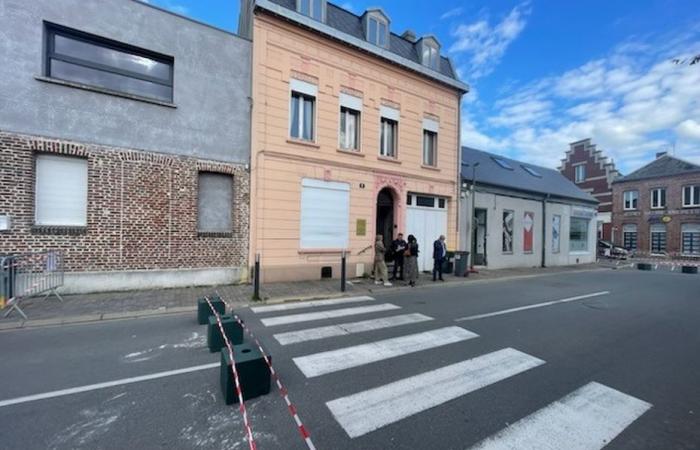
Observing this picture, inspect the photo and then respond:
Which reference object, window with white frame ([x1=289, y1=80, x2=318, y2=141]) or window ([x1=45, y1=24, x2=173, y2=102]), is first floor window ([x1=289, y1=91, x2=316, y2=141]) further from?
window ([x1=45, y1=24, x2=173, y2=102])

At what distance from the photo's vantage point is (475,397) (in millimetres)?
3367

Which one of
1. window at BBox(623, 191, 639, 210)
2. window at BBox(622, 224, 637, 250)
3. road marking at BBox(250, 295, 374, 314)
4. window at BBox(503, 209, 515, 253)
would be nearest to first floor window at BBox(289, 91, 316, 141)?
road marking at BBox(250, 295, 374, 314)

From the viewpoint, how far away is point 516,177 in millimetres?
18266

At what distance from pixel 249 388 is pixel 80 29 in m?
9.84

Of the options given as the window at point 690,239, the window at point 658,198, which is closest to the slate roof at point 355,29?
the window at point 658,198

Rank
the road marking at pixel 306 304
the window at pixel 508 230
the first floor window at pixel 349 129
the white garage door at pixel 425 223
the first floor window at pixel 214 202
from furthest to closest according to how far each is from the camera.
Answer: the window at pixel 508 230
the white garage door at pixel 425 223
the first floor window at pixel 349 129
the first floor window at pixel 214 202
the road marking at pixel 306 304

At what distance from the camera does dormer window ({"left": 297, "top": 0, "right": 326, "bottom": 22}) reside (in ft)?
34.6

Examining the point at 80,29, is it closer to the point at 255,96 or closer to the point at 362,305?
the point at 255,96

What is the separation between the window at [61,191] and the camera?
24.9 ft

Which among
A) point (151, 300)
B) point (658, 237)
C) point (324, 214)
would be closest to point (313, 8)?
point (324, 214)

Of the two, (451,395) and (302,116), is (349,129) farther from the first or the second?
(451,395)

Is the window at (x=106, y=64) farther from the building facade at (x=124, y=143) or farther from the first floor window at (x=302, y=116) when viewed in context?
the first floor window at (x=302, y=116)

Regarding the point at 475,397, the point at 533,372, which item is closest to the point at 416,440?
the point at 475,397

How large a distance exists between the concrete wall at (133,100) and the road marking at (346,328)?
6422mm
